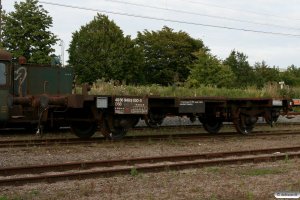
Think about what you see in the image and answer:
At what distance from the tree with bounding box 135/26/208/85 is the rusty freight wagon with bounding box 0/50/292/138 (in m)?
39.0

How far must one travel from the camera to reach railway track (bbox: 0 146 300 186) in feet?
28.5

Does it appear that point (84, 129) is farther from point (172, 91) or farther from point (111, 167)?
point (172, 91)

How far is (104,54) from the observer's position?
5125 cm

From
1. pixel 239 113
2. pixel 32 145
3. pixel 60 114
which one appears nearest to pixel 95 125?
pixel 60 114

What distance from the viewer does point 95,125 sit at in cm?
1572

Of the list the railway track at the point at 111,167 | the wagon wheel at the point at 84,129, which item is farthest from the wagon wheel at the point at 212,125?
the railway track at the point at 111,167

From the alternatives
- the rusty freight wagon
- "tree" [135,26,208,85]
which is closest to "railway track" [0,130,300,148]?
the rusty freight wagon

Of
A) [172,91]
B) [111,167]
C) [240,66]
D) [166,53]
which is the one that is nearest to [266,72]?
[240,66]

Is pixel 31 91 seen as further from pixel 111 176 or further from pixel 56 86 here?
pixel 111 176

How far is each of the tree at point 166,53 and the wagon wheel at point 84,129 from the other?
41495 mm

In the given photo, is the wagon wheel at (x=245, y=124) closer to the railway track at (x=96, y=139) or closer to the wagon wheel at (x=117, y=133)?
the railway track at (x=96, y=139)

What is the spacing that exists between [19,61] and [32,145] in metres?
4.29

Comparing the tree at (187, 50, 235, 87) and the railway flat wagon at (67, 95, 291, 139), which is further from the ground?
the tree at (187, 50, 235, 87)

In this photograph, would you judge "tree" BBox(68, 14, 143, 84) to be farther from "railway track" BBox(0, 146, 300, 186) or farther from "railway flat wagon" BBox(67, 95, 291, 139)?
"railway track" BBox(0, 146, 300, 186)
